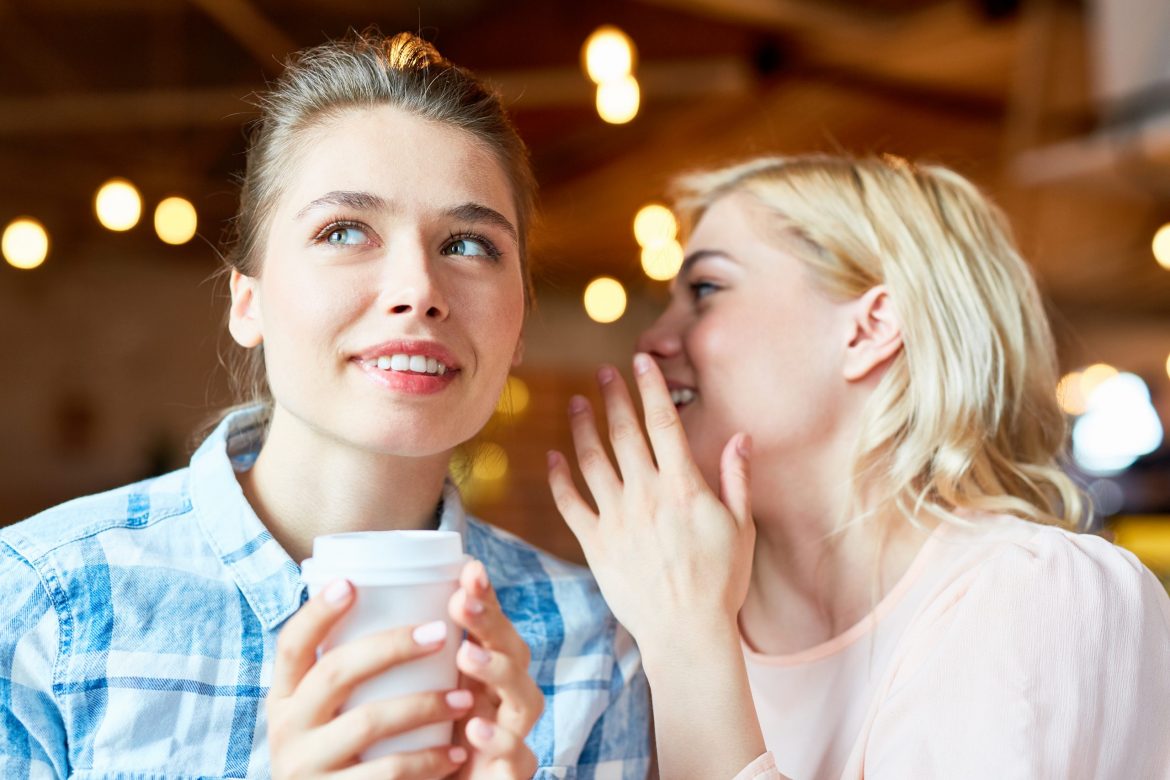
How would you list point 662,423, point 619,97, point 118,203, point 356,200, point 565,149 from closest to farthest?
point 356,200 → point 662,423 → point 619,97 → point 118,203 → point 565,149

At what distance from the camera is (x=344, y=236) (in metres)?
1.33

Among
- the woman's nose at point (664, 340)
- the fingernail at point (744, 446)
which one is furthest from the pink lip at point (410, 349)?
the woman's nose at point (664, 340)

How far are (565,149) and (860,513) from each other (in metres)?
4.97

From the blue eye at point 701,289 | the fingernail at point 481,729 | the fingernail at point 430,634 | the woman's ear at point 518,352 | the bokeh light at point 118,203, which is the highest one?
the bokeh light at point 118,203

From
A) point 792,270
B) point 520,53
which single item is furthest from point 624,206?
point 792,270

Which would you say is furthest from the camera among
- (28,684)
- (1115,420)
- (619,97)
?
(1115,420)

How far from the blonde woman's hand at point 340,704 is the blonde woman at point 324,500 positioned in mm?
11

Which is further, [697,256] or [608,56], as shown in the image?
[608,56]

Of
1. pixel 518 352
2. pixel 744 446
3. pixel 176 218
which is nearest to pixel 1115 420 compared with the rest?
pixel 176 218

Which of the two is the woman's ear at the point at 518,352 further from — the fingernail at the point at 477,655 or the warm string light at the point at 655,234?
the warm string light at the point at 655,234

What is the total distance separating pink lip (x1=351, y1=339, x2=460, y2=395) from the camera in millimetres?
1256

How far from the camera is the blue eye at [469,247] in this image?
4.50ft

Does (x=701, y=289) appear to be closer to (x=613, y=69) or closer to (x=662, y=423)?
(x=662, y=423)

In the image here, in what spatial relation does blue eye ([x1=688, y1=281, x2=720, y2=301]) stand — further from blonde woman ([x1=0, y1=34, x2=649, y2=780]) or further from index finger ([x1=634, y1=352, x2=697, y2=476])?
blonde woman ([x1=0, y1=34, x2=649, y2=780])
